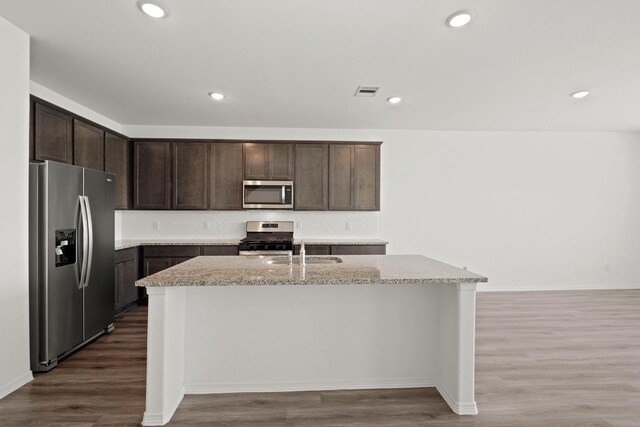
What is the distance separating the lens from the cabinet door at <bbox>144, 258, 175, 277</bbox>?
465cm

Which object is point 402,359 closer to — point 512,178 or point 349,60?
point 349,60

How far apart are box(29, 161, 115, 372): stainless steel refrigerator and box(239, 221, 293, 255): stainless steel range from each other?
1.61m

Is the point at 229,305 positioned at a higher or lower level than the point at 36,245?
lower

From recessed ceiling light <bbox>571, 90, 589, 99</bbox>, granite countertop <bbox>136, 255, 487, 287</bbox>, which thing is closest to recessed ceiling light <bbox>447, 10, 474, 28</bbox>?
granite countertop <bbox>136, 255, 487, 287</bbox>

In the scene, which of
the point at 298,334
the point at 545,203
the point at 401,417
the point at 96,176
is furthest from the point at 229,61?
the point at 545,203

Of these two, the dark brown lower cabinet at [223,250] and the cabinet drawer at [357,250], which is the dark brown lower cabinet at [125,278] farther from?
the cabinet drawer at [357,250]

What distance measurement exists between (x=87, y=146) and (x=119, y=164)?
0.77 metres

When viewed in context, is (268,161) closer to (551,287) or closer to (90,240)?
(90,240)

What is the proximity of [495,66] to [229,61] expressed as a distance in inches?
90.4

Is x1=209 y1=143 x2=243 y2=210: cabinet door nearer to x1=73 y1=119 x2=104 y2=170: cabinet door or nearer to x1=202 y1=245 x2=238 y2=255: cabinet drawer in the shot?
x1=202 y1=245 x2=238 y2=255: cabinet drawer

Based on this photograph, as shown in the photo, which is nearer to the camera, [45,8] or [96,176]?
[45,8]

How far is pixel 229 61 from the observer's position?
300 cm

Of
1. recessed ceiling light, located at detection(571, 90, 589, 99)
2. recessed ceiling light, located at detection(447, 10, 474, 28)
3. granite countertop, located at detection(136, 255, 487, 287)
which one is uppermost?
recessed ceiling light, located at detection(571, 90, 589, 99)

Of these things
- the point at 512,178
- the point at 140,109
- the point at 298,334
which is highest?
the point at 140,109
